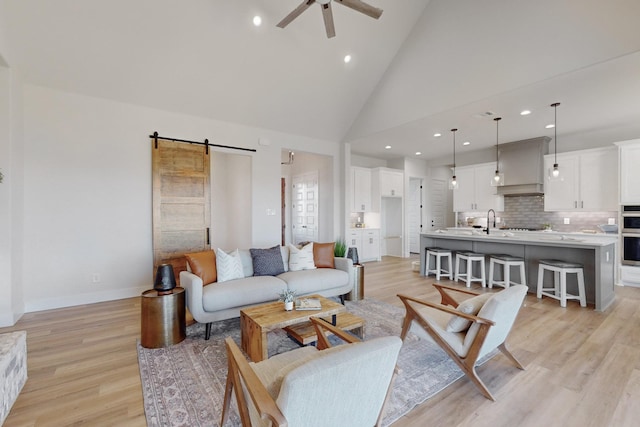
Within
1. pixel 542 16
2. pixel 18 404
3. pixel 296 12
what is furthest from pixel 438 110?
pixel 18 404

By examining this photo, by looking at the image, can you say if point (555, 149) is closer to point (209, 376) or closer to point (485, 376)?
point (485, 376)

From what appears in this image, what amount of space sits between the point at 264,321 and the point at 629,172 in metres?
→ 6.64

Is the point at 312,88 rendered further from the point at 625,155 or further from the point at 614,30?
the point at 625,155

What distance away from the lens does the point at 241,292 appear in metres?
3.14

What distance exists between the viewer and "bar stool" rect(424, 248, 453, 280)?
547 cm

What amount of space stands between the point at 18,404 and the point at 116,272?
2537 mm

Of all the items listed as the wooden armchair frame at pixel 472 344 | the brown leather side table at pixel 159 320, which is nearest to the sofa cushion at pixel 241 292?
the brown leather side table at pixel 159 320

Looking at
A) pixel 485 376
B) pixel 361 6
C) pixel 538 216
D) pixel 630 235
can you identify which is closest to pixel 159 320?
pixel 485 376

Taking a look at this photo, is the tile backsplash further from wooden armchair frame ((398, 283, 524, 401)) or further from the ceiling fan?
the ceiling fan

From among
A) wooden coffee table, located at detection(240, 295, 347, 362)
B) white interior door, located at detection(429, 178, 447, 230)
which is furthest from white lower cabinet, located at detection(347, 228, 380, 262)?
wooden coffee table, located at detection(240, 295, 347, 362)

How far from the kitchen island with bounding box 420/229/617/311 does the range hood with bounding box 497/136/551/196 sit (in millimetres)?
1373

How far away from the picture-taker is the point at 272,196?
18.6 feet

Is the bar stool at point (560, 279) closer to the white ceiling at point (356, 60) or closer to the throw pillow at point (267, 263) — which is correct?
the white ceiling at point (356, 60)

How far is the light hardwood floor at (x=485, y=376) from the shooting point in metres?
1.83
